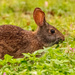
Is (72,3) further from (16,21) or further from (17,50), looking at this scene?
(17,50)

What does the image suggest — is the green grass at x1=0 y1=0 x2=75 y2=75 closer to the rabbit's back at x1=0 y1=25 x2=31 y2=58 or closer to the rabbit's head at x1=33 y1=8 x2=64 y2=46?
the rabbit's head at x1=33 y1=8 x2=64 y2=46

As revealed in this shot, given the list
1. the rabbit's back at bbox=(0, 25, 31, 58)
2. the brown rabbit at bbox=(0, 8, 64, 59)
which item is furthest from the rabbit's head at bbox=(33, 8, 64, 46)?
the rabbit's back at bbox=(0, 25, 31, 58)

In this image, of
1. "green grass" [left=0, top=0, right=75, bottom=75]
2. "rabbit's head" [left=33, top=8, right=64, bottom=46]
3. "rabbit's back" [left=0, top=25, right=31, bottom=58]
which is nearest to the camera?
"green grass" [left=0, top=0, right=75, bottom=75]

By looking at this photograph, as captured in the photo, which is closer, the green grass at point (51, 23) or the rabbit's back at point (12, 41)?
the green grass at point (51, 23)

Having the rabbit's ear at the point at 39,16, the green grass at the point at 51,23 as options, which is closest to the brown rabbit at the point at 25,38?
the rabbit's ear at the point at 39,16

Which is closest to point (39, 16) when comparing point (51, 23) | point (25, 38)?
point (25, 38)

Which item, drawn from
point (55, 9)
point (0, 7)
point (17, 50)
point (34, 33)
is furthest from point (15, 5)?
point (17, 50)

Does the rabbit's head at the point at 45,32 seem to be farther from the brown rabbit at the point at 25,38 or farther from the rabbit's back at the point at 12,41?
the rabbit's back at the point at 12,41
